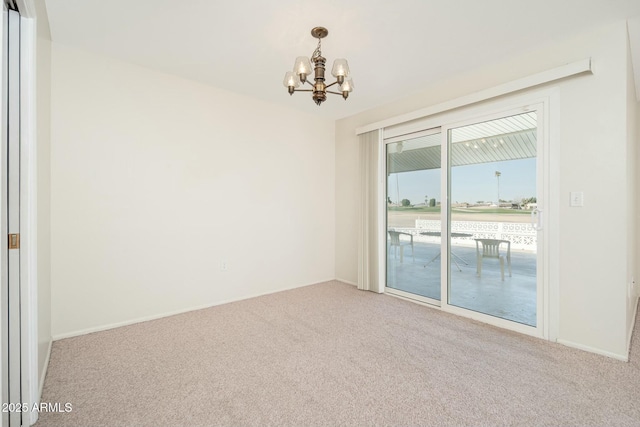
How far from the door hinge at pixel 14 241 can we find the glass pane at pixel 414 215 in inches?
143

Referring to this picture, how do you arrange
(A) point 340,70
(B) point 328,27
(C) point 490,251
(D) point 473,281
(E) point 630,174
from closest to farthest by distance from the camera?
(A) point 340,70 < (B) point 328,27 < (E) point 630,174 < (C) point 490,251 < (D) point 473,281

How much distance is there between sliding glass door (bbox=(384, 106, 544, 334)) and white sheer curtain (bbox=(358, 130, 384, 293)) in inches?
7.5

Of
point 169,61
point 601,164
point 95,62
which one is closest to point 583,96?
point 601,164

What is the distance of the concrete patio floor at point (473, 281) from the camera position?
2.93 m

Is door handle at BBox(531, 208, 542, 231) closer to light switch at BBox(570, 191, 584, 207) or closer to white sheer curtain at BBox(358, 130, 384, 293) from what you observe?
light switch at BBox(570, 191, 584, 207)

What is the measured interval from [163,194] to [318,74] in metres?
2.08

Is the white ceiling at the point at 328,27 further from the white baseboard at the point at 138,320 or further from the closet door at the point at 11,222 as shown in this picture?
the white baseboard at the point at 138,320

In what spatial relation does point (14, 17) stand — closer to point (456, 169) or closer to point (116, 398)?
point (116, 398)

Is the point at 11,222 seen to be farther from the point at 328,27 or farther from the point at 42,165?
the point at 328,27

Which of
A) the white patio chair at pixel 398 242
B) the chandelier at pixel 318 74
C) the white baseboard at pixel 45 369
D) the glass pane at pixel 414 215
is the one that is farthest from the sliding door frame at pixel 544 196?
the white baseboard at pixel 45 369

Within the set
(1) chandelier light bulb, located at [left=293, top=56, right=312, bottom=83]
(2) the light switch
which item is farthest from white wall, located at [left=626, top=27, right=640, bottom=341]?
(1) chandelier light bulb, located at [left=293, top=56, right=312, bottom=83]

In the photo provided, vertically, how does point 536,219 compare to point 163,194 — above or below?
below

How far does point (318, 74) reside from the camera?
7.41ft

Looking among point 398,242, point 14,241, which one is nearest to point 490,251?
point 398,242
